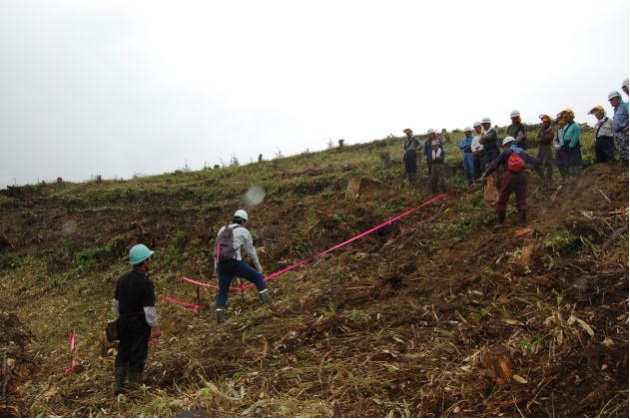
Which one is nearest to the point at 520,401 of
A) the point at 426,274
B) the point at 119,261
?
the point at 426,274

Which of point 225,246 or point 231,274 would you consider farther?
point 231,274

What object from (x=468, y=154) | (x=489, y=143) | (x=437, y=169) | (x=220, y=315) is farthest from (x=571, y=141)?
(x=220, y=315)

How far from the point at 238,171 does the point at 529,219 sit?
13.0m

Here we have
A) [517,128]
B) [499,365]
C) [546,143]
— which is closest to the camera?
[499,365]

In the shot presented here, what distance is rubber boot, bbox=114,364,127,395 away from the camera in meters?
5.39

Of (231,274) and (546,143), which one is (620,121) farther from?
(231,274)

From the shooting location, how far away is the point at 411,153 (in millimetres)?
12930

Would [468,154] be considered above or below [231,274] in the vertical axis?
above

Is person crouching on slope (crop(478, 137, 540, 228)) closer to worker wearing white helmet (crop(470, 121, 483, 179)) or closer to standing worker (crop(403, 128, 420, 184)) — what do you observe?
worker wearing white helmet (crop(470, 121, 483, 179))

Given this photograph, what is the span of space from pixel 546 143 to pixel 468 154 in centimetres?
187

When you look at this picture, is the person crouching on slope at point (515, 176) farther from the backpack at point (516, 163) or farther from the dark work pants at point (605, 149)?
the dark work pants at point (605, 149)

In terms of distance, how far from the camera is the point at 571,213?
701 cm

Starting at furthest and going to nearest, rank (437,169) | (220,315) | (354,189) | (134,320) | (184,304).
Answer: (354,189) < (437,169) < (184,304) < (220,315) < (134,320)

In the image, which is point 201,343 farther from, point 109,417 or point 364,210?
point 364,210
